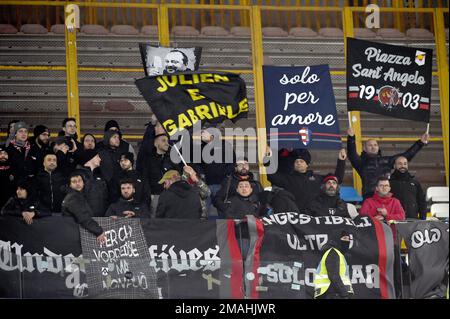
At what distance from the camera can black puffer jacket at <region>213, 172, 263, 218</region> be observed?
864 inches

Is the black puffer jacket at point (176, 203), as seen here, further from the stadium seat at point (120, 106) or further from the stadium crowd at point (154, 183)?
the stadium seat at point (120, 106)

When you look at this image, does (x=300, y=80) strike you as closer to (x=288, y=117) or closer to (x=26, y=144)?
(x=288, y=117)

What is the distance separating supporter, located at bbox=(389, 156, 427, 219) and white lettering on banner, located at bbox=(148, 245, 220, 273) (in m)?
3.30

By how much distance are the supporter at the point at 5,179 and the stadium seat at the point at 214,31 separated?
4839 mm

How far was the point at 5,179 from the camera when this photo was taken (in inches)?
851

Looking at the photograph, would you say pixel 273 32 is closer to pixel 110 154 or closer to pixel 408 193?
pixel 408 193

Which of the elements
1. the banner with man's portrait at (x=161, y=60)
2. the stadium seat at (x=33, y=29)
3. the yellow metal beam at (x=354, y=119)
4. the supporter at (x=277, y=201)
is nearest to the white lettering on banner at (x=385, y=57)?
the yellow metal beam at (x=354, y=119)

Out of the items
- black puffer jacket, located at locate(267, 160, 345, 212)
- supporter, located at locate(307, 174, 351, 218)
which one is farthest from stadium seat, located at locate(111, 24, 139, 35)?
supporter, located at locate(307, 174, 351, 218)

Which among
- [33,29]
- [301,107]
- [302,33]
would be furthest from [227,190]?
[33,29]

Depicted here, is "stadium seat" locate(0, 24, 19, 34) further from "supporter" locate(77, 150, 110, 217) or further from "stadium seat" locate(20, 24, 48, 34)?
"supporter" locate(77, 150, 110, 217)
